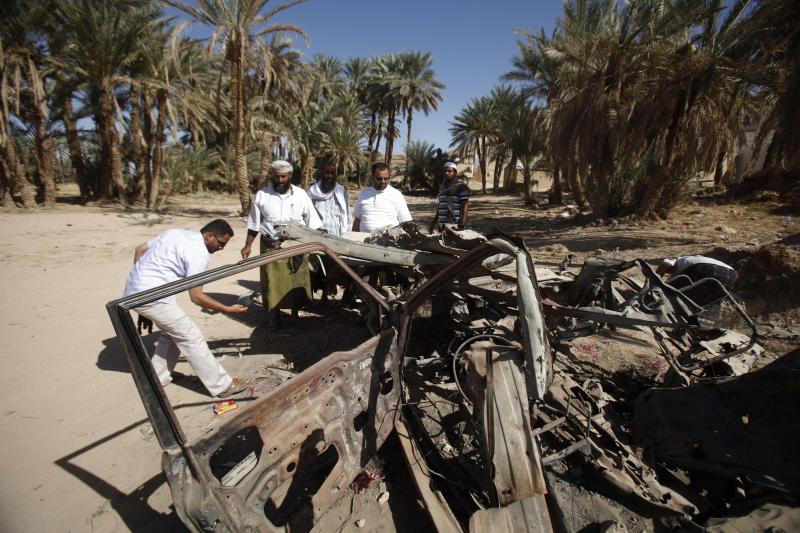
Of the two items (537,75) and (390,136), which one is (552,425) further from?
(390,136)

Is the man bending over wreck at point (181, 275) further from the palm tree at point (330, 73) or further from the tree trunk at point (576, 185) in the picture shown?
the palm tree at point (330, 73)

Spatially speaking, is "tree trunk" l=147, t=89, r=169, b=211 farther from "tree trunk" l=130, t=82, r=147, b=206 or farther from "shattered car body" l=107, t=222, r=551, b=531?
"shattered car body" l=107, t=222, r=551, b=531

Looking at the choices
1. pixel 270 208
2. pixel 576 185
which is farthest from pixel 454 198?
pixel 576 185

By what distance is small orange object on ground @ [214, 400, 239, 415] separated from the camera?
Result: 327 centimetres

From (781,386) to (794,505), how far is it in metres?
0.75

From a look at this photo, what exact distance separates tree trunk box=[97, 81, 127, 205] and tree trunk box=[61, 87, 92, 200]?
2.66 feet

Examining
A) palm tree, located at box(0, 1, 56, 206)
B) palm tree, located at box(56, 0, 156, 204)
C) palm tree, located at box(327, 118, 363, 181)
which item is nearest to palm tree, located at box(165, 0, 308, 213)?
palm tree, located at box(56, 0, 156, 204)

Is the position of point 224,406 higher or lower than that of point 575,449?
lower

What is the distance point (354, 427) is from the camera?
2.27 metres

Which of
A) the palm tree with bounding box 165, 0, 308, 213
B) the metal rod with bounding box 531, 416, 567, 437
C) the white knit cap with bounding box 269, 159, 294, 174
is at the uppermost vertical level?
the palm tree with bounding box 165, 0, 308, 213

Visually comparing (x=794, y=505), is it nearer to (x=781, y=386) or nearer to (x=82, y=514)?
(x=781, y=386)

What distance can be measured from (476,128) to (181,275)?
29.5 m

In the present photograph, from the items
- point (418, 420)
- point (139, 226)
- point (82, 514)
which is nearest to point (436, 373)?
point (418, 420)

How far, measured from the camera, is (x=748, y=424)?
232cm
